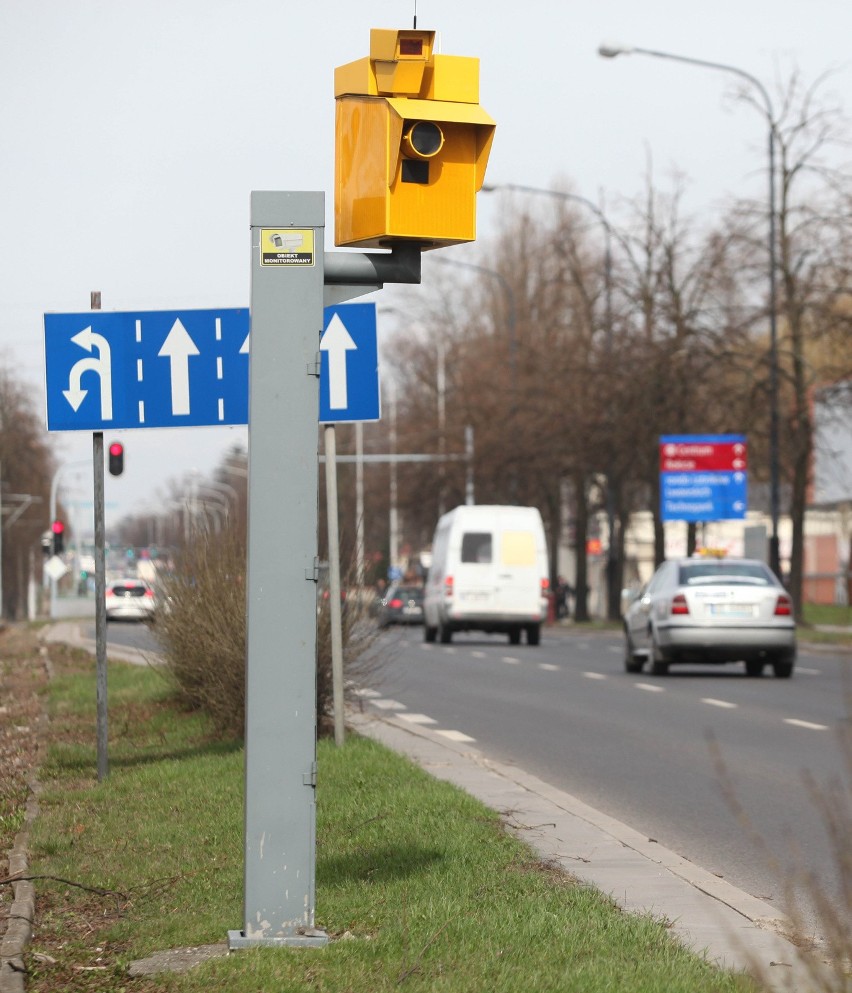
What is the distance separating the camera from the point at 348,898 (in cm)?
699

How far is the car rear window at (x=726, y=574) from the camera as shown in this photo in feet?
85.5

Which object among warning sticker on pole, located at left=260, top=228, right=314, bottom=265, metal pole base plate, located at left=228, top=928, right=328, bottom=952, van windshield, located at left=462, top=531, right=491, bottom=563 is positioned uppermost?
warning sticker on pole, located at left=260, top=228, right=314, bottom=265

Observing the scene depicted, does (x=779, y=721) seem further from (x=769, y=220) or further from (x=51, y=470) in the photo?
(x=51, y=470)

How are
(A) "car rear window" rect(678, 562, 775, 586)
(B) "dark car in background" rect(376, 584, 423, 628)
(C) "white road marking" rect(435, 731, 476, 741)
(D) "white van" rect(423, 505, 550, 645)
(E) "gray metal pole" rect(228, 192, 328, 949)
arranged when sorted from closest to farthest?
(E) "gray metal pole" rect(228, 192, 328, 949)
(C) "white road marking" rect(435, 731, 476, 741)
(A) "car rear window" rect(678, 562, 775, 586)
(D) "white van" rect(423, 505, 550, 645)
(B) "dark car in background" rect(376, 584, 423, 628)

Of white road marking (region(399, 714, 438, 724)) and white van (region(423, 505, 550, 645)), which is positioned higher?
→ white van (region(423, 505, 550, 645))

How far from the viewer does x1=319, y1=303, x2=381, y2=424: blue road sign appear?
12.6 metres

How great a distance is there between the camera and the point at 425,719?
17.7 m

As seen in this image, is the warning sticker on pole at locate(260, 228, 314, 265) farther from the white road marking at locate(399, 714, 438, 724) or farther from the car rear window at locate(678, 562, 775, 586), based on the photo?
the car rear window at locate(678, 562, 775, 586)

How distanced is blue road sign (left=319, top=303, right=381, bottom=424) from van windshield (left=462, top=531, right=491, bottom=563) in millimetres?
27556

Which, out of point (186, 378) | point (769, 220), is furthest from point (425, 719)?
point (769, 220)

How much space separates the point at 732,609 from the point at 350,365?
14.0 metres

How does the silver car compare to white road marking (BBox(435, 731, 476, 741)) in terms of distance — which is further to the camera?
the silver car

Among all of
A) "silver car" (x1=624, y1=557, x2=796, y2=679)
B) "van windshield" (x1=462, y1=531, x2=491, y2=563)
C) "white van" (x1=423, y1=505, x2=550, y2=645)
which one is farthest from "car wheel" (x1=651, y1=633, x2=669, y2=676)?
"van windshield" (x1=462, y1=531, x2=491, y2=563)

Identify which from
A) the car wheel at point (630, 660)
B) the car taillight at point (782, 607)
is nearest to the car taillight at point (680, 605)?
the car taillight at point (782, 607)
